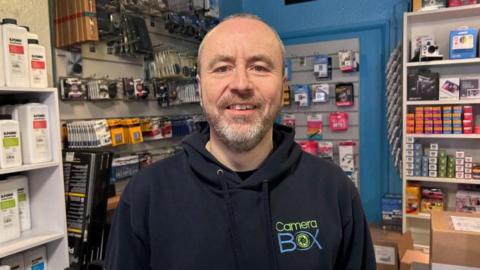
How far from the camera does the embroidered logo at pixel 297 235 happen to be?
1061 mm

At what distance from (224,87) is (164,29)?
243cm

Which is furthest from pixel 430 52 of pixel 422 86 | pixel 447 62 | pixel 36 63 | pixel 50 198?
pixel 50 198

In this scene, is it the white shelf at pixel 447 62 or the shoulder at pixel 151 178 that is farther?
the white shelf at pixel 447 62

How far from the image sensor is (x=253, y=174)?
115 centimetres

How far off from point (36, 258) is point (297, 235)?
174cm

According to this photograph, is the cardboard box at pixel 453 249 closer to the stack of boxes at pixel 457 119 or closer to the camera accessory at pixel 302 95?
the stack of boxes at pixel 457 119

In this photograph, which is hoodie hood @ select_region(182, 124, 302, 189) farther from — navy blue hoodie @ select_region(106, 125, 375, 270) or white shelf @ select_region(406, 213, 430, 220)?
white shelf @ select_region(406, 213, 430, 220)

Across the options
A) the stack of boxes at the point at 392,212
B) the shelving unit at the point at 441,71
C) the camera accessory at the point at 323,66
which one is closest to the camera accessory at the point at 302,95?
the camera accessory at the point at 323,66

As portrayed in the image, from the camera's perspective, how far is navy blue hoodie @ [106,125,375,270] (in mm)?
1053

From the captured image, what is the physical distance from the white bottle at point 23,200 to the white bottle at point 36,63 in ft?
1.71

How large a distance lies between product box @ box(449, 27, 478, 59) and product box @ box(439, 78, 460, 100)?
19 centimetres

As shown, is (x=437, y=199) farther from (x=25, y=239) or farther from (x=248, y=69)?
(x=25, y=239)

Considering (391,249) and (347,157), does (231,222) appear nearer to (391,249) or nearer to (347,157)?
(391,249)

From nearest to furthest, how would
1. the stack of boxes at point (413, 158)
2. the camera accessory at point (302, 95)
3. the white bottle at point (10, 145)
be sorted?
the white bottle at point (10, 145)
the stack of boxes at point (413, 158)
the camera accessory at point (302, 95)
